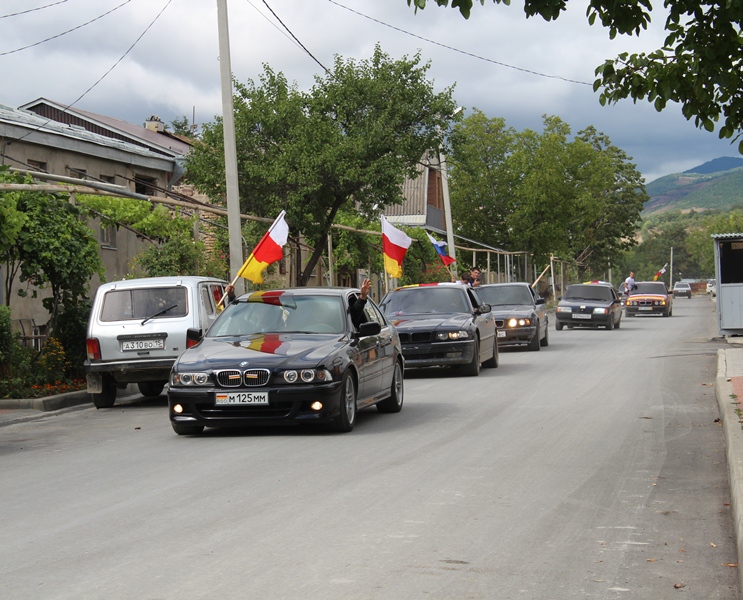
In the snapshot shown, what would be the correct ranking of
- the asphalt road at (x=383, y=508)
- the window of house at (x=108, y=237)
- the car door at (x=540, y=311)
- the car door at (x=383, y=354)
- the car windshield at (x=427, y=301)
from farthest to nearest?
the window of house at (x=108, y=237) < the car door at (x=540, y=311) < the car windshield at (x=427, y=301) < the car door at (x=383, y=354) < the asphalt road at (x=383, y=508)

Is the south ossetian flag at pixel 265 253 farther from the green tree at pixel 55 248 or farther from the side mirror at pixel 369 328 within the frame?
the side mirror at pixel 369 328

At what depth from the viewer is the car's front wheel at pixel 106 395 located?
16.5 metres

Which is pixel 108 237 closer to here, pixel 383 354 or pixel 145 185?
pixel 145 185

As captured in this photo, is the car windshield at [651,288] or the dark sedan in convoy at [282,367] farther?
the car windshield at [651,288]

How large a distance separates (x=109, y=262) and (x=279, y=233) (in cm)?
1017

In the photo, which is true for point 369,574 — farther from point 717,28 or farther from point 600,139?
point 600,139

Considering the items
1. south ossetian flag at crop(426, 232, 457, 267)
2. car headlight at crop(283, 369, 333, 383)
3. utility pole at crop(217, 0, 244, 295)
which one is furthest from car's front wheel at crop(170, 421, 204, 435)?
south ossetian flag at crop(426, 232, 457, 267)

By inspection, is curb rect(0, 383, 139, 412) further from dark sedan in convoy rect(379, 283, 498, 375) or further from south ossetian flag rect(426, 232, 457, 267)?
south ossetian flag rect(426, 232, 457, 267)

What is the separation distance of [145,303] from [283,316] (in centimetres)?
446

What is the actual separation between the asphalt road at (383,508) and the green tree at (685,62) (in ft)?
10.7

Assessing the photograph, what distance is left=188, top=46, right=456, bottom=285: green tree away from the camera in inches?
1182

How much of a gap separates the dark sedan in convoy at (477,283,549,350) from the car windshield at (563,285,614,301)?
1060cm

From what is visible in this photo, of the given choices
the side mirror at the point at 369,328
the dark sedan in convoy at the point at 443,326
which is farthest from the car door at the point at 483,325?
the side mirror at the point at 369,328

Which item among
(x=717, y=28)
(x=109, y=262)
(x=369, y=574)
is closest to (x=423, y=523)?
(x=369, y=574)
